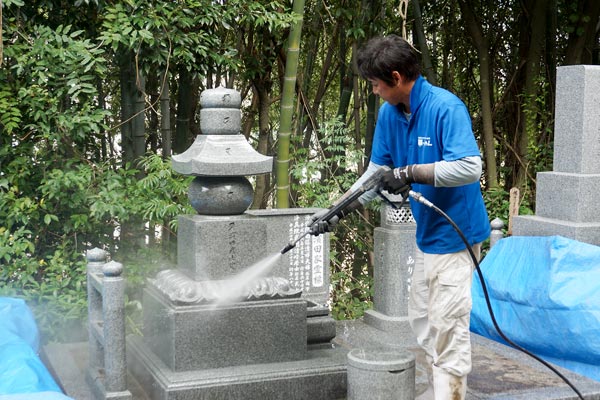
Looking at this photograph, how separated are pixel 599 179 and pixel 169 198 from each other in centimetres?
382

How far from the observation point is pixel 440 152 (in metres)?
3.55

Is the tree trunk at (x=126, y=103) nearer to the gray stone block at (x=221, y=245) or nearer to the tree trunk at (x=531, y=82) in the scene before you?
the gray stone block at (x=221, y=245)

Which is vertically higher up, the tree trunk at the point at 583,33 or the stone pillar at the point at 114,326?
the tree trunk at the point at 583,33

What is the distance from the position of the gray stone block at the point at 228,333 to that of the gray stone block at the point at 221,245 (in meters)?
0.27

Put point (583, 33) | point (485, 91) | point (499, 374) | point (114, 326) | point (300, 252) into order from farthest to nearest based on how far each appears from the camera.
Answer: point (485, 91), point (583, 33), point (300, 252), point (499, 374), point (114, 326)

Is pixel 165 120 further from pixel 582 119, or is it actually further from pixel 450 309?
pixel 450 309

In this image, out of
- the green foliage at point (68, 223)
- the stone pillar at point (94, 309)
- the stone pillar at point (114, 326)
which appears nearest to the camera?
the stone pillar at point (114, 326)

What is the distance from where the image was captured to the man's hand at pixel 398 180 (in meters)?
3.43

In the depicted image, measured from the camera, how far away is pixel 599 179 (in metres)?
6.21

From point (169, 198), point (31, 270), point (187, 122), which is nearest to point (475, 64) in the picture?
point (187, 122)

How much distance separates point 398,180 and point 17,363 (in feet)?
7.49

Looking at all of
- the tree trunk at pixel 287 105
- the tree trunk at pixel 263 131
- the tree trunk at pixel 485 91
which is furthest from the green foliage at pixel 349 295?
the tree trunk at pixel 485 91

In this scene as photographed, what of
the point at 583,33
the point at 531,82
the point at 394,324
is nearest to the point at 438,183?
the point at 394,324

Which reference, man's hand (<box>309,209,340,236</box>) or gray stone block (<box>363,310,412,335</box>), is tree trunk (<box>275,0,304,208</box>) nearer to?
gray stone block (<box>363,310,412,335</box>)
